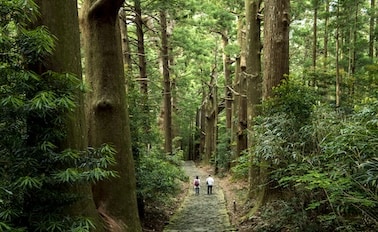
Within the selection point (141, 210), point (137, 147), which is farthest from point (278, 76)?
point (141, 210)

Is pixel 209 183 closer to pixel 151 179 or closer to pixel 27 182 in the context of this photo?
pixel 151 179

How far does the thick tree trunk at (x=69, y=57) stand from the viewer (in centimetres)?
484

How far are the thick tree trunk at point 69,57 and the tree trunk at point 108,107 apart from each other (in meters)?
1.55

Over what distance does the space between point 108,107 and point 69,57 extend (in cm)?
196

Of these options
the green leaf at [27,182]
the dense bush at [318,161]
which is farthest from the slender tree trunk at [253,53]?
the green leaf at [27,182]

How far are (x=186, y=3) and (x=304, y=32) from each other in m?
6.67

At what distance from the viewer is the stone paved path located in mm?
9989

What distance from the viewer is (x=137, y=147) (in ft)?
32.7

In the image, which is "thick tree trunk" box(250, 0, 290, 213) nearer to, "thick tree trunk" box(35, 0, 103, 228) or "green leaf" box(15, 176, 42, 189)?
"thick tree trunk" box(35, 0, 103, 228)

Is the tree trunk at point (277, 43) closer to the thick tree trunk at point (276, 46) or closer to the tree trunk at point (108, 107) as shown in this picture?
the thick tree trunk at point (276, 46)

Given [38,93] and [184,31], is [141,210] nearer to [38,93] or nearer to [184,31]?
[38,93]

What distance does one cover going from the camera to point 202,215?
39.4 feet

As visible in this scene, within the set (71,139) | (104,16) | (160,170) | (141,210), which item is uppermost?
(104,16)

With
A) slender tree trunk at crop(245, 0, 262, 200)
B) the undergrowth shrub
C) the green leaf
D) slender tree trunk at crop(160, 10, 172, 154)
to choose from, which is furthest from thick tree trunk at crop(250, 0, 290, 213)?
slender tree trunk at crop(160, 10, 172, 154)
